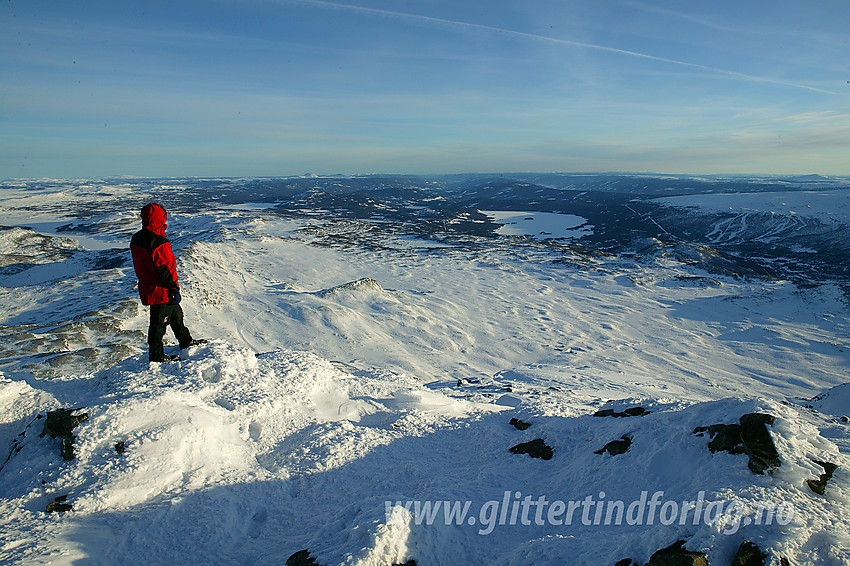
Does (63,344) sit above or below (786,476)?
below

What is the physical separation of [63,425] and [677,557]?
566 centimetres

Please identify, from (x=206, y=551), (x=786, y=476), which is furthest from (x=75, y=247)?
(x=786, y=476)

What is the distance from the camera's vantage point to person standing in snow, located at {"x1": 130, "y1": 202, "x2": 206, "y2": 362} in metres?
5.35

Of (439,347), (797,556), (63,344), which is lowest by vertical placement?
(439,347)

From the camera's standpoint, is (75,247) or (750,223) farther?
(750,223)

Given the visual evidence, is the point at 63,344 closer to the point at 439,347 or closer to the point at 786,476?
the point at 439,347

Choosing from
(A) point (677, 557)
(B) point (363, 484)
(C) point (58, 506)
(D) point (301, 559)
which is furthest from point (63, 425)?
(A) point (677, 557)

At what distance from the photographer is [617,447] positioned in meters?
4.78

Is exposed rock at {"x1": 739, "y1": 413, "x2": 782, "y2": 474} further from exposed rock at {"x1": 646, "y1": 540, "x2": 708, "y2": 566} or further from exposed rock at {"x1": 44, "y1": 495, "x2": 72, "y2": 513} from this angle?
exposed rock at {"x1": 44, "y1": 495, "x2": 72, "y2": 513}

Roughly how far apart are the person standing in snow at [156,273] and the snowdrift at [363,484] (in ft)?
1.66

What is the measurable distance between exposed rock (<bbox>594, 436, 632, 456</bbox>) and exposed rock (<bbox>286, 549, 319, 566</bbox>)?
3344 mm

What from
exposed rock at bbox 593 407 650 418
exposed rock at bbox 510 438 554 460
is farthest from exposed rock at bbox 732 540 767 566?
exposed rock at bbox 593 407 650 418

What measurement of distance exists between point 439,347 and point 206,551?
51.3 feet

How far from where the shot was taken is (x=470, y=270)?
38594mm
